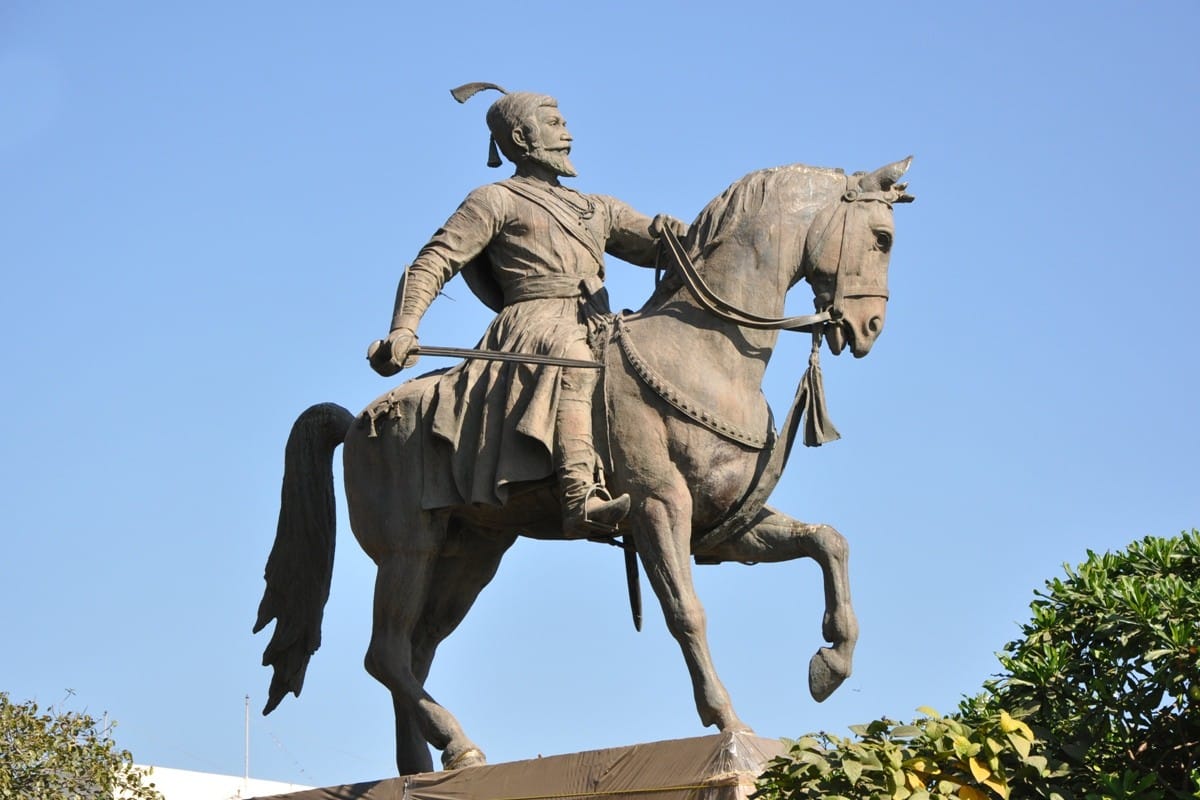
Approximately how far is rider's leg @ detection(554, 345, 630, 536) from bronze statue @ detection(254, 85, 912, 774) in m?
0.02

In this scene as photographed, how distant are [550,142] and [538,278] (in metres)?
0.82

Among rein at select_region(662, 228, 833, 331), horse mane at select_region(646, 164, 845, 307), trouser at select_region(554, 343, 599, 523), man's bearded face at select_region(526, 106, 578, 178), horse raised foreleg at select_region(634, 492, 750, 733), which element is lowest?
horse raised foreleg at select_region(634, 492, 750, 733)

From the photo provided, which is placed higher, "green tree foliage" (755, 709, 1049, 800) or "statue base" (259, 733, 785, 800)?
"statue base" (259, 733, 785, 800)

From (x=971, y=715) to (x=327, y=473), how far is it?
3.81 metres

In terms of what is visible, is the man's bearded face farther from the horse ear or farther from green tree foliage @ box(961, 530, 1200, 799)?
green tree foliage @ box(961, 530, 1200, 799)

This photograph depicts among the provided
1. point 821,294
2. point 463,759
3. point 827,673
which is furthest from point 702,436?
point 463,759

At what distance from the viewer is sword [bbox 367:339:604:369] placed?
378 inches

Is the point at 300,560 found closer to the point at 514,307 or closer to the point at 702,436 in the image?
the point at 514,307

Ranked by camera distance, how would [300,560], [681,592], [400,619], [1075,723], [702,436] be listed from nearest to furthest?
1. [1075,723]
2. [681,592]
3. [702,436]
4. [400,619]
5. [300,560]

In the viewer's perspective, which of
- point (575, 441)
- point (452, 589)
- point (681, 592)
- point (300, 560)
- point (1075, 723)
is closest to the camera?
point (1075, 723)

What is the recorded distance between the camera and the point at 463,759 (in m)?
9.58

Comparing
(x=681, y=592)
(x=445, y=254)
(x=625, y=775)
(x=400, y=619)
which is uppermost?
(x=445, y=254)

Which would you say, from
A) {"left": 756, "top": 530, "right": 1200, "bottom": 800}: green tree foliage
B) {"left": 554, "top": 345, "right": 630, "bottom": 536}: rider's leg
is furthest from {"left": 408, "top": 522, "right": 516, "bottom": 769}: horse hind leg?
{"left": 756, "top": 530, "right": 1200, "bottom": 800}: green tree foliage

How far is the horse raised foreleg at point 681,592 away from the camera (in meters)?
8.97
